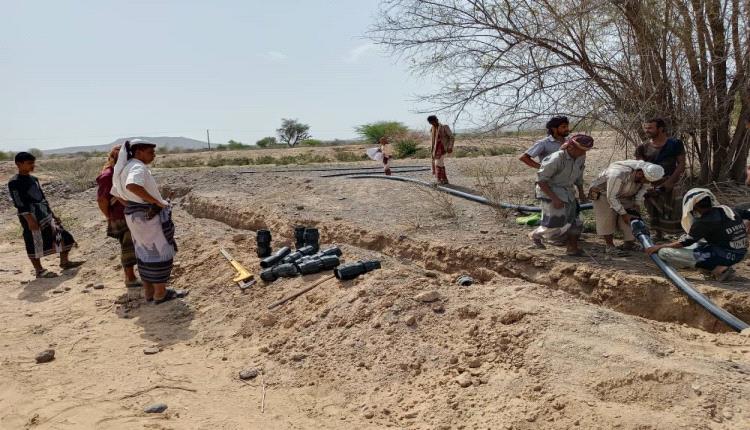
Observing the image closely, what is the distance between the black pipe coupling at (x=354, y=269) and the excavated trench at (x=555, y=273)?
38.7 inches

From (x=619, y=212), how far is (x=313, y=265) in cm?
291

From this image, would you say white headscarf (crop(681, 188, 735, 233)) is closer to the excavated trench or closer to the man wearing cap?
the man wearing cap

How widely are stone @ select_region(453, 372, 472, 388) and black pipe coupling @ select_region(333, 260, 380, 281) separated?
176cm

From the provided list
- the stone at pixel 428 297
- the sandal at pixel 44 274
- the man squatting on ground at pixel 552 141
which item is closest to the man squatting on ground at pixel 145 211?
the sandal at pixel 44 274

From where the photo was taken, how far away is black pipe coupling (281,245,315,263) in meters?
5.83

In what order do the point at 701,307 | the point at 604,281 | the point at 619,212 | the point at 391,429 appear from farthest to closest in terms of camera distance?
the point at 619,212
the point at 604,281
the point at 701,307
the point at 391,429

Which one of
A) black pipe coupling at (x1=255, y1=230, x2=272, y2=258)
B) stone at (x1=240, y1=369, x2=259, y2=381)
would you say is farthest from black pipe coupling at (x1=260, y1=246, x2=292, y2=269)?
stone at (x1=240, y1=369, x2=259, y2=381)

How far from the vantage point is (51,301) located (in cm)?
630

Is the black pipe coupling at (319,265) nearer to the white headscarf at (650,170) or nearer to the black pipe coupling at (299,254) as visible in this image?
the black pipe coupling at (299,254)

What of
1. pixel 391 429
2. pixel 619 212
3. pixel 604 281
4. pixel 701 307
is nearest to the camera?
pixel 391 429

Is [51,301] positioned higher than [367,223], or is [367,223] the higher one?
[367,223]

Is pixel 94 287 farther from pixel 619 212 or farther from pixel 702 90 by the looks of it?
pixel 702 90

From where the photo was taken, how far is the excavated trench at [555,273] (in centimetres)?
442

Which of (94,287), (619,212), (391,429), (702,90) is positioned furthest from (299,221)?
(702,90)
